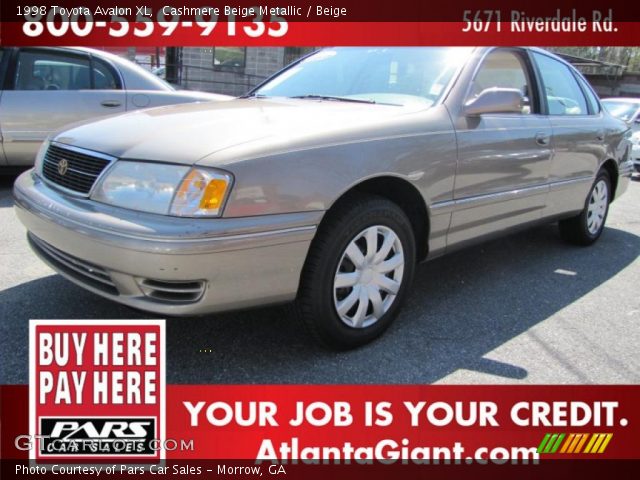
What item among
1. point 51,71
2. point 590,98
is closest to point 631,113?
point 590,98

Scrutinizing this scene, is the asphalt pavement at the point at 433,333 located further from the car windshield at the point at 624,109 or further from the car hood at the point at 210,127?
the car windshield at the point at 624,109

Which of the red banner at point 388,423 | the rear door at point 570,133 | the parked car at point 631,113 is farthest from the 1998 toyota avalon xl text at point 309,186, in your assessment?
the parked car at point 631,113

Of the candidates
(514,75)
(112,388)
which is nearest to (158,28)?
(514,75)

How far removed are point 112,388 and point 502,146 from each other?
2350mm

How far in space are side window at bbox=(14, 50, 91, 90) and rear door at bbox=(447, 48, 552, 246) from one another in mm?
3820

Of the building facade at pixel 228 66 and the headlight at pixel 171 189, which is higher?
the building facade at pixel 228 66

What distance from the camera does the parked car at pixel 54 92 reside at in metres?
5.18

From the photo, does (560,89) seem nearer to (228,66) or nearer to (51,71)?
(51,71)

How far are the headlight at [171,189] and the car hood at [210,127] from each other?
5 cm

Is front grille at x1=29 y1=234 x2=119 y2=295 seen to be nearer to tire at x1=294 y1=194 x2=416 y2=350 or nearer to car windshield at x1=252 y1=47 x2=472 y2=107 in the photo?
tire at x1=294 y1=194 x2=416 y2=350

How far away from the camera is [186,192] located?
6.97 feet

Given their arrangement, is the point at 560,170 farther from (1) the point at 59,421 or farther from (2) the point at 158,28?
(2) the point at 158,28

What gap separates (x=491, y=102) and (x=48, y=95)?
4.11 meters

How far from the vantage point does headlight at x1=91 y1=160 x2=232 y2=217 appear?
2.12m
